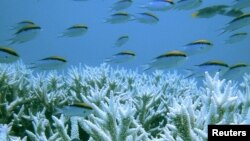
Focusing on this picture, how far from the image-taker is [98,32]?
5641 cm

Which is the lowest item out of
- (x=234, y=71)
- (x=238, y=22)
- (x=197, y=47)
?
(x=234, y=71)

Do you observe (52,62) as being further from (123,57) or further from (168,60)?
(168,60)

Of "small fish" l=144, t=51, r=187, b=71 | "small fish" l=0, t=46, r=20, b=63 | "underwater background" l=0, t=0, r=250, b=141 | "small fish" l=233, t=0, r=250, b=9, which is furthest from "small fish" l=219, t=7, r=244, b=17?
"small fish" l=0, t=46, r=20, b=63

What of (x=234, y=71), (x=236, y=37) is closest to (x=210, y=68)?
(x=234, y=71)

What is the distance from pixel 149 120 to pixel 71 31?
12.2 ft

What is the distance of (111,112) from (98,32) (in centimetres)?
5421

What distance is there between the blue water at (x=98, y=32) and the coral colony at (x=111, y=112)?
1132 inches

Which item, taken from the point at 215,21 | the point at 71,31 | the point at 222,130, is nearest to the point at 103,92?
the point at 222,130

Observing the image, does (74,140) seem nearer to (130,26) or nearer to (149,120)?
(149,120)

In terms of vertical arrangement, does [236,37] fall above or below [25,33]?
above

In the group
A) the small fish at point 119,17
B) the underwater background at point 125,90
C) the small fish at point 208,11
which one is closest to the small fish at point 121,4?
the underwater background at point 125,90

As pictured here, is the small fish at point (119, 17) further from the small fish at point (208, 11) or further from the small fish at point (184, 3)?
the small fish at point (208, 11)

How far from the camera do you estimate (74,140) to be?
123 inches

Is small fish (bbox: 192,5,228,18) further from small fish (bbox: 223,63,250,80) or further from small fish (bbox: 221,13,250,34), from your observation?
small fish (bbox: 223,63,250,80)
